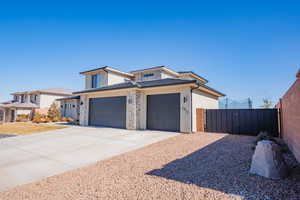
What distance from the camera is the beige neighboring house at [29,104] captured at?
22.7 meters

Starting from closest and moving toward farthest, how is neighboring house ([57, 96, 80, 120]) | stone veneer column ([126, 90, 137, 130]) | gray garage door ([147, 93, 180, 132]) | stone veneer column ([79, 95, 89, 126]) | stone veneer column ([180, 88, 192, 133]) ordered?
stone veneer column ([180, 88, 192, 133]) < gray garage door ([147, 93, 180, 132]) < stone veneer column ([126, 90, 137, 130]) < stone veneer column ([79, 95, 89, 126]) < neighboring house ([57, 96, 80, 120])

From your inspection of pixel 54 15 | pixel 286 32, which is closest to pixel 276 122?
pixel 286 32

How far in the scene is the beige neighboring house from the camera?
22.7 meters

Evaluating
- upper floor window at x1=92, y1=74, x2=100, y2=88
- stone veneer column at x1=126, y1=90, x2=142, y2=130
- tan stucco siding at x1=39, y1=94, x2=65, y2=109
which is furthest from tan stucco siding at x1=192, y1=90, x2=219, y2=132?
tan stucco siding at x1=39, y1=94, x2=65, y2=109

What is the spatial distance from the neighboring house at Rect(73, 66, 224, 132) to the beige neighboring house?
15.2 m

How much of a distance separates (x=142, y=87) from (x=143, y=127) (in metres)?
3.17

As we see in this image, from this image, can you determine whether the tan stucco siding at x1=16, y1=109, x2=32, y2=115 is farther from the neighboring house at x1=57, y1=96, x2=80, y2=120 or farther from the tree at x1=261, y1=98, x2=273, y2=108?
the tree at x1=261, y1=98, x2=273, y2=108

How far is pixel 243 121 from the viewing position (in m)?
9.24

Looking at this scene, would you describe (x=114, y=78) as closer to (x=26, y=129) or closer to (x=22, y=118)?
(x=26, y=129)

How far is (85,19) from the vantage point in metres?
9.81

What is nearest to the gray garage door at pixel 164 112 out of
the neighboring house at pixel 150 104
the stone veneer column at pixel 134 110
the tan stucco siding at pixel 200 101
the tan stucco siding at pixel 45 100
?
the neighboring house at pixel 150 104

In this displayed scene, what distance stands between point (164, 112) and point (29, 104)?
25679 mm

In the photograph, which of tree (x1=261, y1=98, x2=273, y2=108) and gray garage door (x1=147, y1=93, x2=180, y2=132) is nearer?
gray garage door (x1=147, y1=93, x2=180, y2=132)

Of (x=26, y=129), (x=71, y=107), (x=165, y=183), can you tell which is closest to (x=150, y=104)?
(x=165, y=183)
